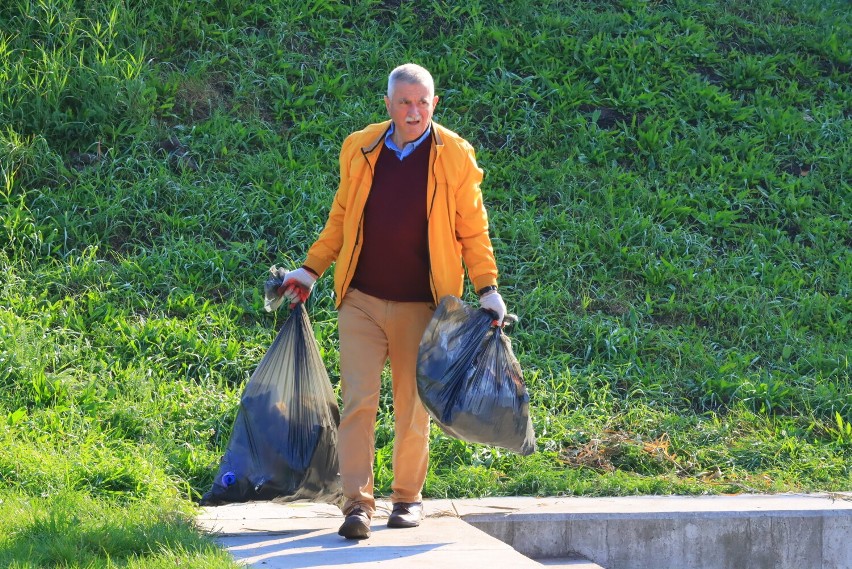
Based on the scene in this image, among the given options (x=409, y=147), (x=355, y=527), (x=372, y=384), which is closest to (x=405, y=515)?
(x=355, y=527)

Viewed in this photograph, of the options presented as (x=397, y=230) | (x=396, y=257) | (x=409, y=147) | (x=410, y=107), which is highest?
(x=410, y=107)

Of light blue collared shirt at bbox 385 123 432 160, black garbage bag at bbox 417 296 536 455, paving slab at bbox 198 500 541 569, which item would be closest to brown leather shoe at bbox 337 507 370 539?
paving slab at bbox 198 500 541 569

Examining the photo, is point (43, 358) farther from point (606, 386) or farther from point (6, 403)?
point (606, 386)

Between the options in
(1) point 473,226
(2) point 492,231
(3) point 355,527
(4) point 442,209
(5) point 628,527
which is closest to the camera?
(3) point 355,527

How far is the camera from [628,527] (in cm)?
486

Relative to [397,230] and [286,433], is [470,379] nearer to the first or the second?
[397,230]

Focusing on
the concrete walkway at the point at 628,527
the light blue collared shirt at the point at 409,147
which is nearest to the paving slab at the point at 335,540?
the concrete walkway at the point at 628,527

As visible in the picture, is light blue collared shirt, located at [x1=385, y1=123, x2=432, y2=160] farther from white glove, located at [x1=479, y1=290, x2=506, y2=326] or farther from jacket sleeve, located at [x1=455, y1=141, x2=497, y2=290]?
white glove, located at [x1=479, y1=290, x2=506, y2=326]

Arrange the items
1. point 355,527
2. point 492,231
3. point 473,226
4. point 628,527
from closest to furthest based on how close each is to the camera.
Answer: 1. point 355,527
2. point 473,226
3. point 628,527
4. point 492,231

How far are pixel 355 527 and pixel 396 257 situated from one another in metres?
1.05

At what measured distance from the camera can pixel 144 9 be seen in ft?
29.0

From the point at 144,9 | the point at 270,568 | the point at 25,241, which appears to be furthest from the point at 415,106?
the point at 144,9

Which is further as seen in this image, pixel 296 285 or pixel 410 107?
pixel 296 285

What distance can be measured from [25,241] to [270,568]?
150 inches
